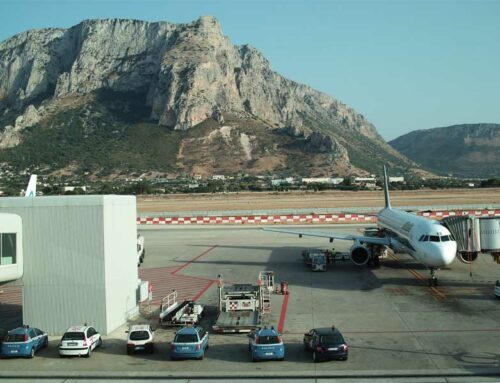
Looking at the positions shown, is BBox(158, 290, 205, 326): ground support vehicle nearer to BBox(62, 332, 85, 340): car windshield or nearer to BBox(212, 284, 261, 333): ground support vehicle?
BBox(212, 284, 261, 333): ground support vehicle

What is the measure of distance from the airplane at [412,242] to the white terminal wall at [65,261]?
18766 mm

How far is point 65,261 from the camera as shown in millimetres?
27625

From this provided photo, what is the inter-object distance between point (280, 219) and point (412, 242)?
37.1 m

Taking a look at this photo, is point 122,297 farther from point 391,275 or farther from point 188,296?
point 391,275

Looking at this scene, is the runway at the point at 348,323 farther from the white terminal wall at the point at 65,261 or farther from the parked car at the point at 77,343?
the white terminal wall at the point at 65,261

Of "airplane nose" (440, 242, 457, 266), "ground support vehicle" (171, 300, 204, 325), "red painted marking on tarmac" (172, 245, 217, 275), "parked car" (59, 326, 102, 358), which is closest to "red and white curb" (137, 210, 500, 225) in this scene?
"red painted marking on tarmac" (172, 245, 217, 275)

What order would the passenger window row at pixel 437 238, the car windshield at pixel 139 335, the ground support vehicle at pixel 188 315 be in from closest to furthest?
the car windshield at pixel 139 335 < the ground support vehicle at pixel 188 315 < the passenger window row at pixel 437 238

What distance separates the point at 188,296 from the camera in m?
36.2

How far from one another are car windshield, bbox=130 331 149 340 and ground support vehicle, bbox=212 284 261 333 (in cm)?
406

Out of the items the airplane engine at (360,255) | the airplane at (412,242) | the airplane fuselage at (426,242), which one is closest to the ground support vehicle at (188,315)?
the airplane fuselage at (426,242)

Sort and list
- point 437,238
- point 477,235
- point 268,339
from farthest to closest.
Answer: point 477,235, point 437,238, point 268,339

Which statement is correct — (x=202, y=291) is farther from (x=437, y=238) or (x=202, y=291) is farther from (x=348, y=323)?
(x=437, y=238)

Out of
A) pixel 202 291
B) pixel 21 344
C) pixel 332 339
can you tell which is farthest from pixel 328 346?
pixel 202 291

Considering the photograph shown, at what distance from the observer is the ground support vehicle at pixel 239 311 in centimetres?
2728
